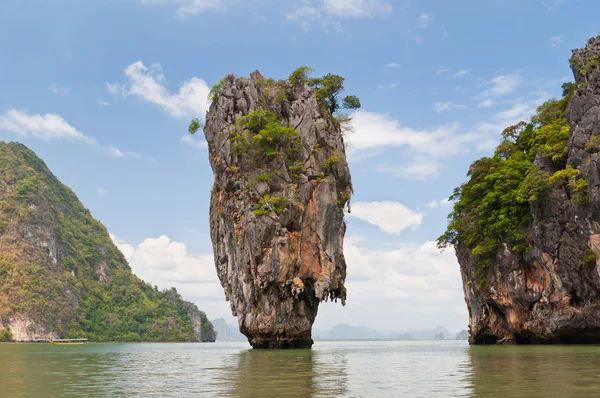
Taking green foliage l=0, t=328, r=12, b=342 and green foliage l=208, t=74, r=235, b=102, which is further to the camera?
green foliage l=0, t=328, r=12, b=342

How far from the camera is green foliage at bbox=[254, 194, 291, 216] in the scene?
116 feet

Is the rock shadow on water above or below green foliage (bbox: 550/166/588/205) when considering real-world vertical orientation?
below

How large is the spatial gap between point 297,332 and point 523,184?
656 inches

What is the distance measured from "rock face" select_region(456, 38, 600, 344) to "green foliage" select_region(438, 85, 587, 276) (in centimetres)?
71

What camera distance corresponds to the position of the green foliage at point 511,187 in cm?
3222

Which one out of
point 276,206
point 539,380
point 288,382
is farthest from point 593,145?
point 288,382

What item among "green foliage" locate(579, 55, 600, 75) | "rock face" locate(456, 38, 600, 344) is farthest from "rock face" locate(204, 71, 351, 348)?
"green foliage" locate(579, 55, 600, 75)

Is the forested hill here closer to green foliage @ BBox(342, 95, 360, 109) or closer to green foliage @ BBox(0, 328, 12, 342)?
green foliage @ BBox(0, 328, 12, 342)

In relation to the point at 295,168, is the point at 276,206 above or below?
below

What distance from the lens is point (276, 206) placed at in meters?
35.7

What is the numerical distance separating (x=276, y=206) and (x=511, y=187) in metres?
15.0

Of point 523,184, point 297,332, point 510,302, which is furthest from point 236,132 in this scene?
point 510,302

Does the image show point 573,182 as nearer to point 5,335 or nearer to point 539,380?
point 539,380

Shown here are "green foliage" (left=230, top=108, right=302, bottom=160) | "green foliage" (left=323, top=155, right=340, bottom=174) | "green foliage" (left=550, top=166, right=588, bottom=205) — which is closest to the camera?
"green foliage" (left=550, top=166, right=588, bottom=205)
